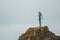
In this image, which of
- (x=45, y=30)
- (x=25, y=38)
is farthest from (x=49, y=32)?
(x=25, y=38)

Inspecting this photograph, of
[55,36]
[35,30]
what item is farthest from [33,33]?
[55,36]

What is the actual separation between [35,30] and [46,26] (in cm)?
369

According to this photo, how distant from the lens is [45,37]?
9650 centimetres

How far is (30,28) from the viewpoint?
3890 inches

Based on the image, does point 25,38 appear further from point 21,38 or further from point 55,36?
point 55,36

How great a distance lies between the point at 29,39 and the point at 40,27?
4.85 m

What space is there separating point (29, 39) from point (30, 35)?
131 cm

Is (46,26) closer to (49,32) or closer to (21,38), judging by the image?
(49,32)

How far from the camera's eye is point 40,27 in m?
96.1

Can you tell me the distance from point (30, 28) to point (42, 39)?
555 cm

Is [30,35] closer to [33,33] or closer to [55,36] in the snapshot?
[33,33]

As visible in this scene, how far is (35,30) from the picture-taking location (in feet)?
316

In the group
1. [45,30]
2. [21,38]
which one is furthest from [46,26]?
[21,38]

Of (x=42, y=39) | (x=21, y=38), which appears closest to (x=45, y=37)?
(x=42, y=39)
